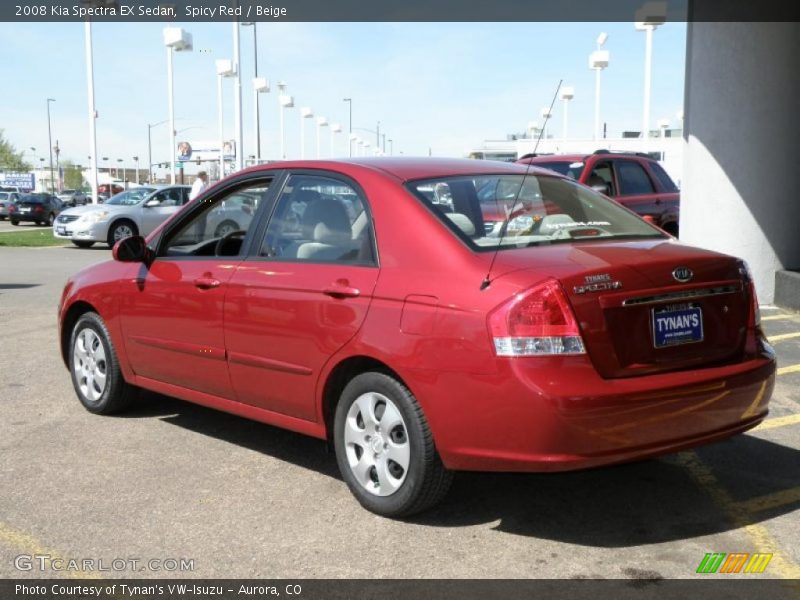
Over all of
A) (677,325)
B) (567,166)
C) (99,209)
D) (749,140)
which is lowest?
(677,325)

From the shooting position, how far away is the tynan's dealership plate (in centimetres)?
379

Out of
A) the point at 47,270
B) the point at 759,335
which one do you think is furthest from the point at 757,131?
the point at 47,270

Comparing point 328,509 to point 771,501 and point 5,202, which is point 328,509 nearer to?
point 771,501

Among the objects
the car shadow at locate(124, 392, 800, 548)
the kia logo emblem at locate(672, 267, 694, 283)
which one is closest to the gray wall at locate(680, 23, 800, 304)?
the car shadow at locate(124, 392, 800, 548)

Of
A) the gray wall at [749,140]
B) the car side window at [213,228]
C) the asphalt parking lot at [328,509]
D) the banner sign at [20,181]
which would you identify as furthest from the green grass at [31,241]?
the banner sign at [20,181]

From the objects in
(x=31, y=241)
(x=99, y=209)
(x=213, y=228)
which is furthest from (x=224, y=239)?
(x=31, y=241)

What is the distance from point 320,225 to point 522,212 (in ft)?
3.37

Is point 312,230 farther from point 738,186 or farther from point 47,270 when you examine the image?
point 47,270

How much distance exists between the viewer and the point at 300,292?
14.5 feet

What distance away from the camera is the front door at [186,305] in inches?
195

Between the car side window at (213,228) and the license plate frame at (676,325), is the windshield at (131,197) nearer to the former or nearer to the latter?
the car side window at (213,228)

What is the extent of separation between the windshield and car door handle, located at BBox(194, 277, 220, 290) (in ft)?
63.0

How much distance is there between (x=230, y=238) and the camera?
17.5 feet

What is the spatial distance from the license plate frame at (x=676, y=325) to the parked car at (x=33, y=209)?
3847 centimetres
